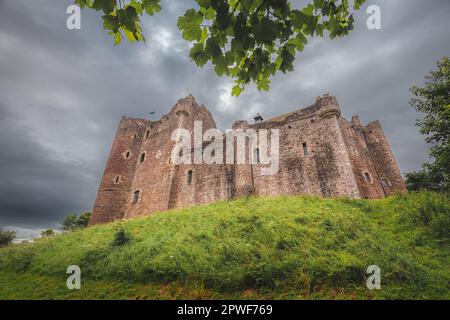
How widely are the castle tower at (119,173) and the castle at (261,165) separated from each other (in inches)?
3.7

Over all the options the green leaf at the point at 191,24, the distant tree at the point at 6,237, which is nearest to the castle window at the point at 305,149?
the green leaf at the point at 191,24

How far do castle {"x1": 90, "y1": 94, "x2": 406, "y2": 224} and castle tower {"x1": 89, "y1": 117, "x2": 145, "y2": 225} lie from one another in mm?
95

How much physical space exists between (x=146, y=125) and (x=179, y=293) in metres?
25.3

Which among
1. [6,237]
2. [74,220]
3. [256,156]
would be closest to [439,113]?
[256,156]

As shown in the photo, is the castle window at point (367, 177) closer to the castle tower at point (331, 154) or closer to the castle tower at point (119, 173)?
the castle tower at point (331, 154)

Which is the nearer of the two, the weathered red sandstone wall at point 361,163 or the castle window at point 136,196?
the weathered red sandstone wall at point 361,163

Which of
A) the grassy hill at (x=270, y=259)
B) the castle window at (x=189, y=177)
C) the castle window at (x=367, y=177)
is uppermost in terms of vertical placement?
the castle window at (x=189, y=177)

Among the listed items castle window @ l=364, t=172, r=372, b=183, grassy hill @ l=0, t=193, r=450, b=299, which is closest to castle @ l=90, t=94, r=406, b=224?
castle window @ l=364, t=172, r=372, b=183

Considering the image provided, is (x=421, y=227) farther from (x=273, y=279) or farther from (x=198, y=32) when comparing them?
(x=198, y=32)

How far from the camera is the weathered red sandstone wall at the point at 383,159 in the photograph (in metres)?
17.5

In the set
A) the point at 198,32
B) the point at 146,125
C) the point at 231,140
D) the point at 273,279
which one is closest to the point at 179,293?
the point at 273,279

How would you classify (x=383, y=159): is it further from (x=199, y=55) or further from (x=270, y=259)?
(x=199, y=55)
